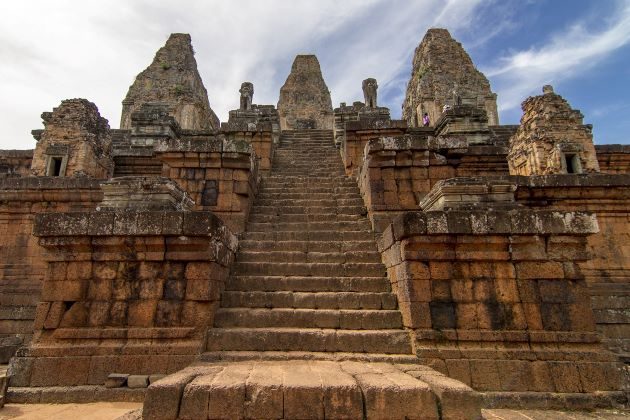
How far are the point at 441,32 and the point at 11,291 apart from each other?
2843 centimetres

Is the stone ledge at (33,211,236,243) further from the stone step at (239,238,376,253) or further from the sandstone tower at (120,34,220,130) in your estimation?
the sandstone tower at (120,34,220,130)

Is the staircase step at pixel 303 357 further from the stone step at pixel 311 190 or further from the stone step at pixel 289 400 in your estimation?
the stone step at pixel 311 190

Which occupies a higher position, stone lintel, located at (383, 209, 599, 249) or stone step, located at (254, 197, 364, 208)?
stone step, located at (254, 197, 364, 208)

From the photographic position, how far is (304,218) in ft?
21.6

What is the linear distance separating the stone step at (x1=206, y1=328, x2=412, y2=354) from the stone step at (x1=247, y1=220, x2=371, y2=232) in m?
2.52

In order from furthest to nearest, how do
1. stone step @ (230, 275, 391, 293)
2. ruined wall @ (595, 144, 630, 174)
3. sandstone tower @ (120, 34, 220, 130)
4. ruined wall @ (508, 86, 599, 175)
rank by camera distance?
sandstone tower @ (120, 34, 220, 130), ruined wall @ (595, 144, 630, 174), ruined wall @ (508, 86, 599, 175), stone step @ (230, 275, 391, 293)

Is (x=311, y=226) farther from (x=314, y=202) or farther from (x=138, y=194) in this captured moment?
(x=138, y=194)

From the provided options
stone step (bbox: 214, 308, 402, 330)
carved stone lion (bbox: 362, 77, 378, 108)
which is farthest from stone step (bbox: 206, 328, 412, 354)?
carved stone lion (bbox: 362, 77, 378, 108)

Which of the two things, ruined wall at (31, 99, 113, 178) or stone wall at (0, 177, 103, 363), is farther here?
ruined wall at (31, 99, 113, 178)

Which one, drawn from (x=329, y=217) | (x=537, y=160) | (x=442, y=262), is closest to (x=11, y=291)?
(x=329, y=217)

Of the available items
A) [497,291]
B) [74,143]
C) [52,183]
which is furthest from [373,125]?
[74,143]

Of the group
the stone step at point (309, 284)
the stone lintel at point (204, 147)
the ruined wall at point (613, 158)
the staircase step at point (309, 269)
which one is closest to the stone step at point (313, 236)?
the staircase step at point (309, 269)

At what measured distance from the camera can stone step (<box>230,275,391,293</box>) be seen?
4680mm

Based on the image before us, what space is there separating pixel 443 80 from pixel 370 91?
29.1 feet
